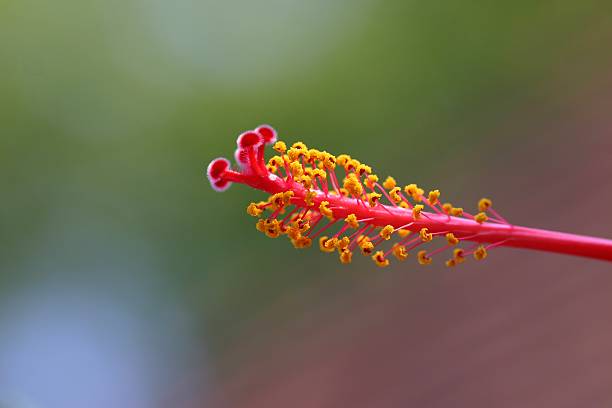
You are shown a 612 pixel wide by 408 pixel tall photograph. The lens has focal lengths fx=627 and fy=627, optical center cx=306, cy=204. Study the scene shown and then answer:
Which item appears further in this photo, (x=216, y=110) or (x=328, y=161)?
(x=216, y=110)

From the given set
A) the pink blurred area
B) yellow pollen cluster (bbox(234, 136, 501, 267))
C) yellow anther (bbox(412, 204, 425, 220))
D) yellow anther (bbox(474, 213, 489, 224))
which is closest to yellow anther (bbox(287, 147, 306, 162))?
yellow pollen cluster (bbox(234, 136, 501, 267))

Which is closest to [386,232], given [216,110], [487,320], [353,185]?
[353,185]

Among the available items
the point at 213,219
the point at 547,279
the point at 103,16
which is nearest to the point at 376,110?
the point at 213,219

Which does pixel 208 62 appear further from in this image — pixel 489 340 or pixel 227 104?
pixel 489 340

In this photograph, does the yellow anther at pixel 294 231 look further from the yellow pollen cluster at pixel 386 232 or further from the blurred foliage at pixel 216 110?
the blurred foliage at pixel 216 110

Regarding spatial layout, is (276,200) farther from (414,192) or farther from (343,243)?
(414,192)

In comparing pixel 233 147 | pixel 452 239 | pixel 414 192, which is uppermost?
pixel 233 147
